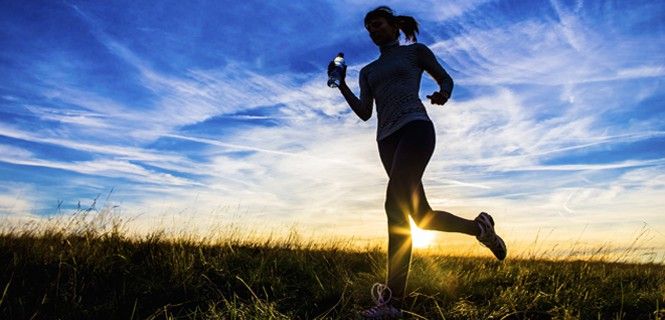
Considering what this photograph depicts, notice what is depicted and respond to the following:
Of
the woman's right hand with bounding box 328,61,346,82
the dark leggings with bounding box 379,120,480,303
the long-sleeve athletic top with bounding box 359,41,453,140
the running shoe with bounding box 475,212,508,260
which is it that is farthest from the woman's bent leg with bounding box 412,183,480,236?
the woman's right hand with bounding box 328,61,346,82

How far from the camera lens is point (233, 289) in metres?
4.54

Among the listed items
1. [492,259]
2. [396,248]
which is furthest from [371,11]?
[492,259]

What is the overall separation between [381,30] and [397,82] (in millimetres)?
562

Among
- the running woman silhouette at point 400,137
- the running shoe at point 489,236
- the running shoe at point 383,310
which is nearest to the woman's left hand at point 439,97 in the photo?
the running woman silhouette at point 400,137

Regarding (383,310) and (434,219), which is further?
(434,219)

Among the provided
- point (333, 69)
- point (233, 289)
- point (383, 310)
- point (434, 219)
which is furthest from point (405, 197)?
point (233, 289)

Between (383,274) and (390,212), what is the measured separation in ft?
5.22

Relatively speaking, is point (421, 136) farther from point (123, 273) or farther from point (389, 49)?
point (123, 273)

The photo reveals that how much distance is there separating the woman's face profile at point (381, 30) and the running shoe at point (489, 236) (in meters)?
1.61

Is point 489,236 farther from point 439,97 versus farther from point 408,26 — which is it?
point 408,26

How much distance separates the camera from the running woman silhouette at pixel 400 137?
3592mm

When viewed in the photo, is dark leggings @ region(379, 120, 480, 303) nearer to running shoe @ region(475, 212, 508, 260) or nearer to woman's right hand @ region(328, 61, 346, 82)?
running shoe @ region(475, 212, 508, 260)

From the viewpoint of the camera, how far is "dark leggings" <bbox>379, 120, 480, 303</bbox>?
141 inches

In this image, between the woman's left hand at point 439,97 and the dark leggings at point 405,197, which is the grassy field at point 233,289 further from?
the woman's left hand at point 439,97
